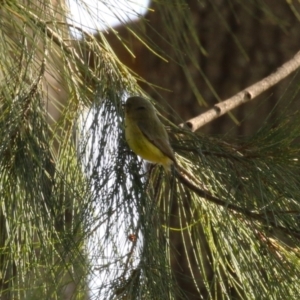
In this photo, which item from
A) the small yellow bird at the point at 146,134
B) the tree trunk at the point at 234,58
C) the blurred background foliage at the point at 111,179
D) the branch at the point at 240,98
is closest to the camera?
the blurred background foliage at the point at 111,179

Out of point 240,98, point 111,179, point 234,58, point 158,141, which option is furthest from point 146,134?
point 234,58

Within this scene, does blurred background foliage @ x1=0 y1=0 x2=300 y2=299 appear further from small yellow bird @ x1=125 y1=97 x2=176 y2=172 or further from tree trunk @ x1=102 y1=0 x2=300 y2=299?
tree trunk @ x1=102 y1=0 x2=300 y2=299

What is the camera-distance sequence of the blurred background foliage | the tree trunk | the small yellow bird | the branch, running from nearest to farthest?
the blurred background foliage < the small yellow bird < the branch < the tree trunk

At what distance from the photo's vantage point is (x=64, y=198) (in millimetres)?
1209

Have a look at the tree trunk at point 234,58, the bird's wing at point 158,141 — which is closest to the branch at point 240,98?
the bird's wing at point 158,141

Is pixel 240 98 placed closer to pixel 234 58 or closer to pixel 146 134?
pixel 146 134

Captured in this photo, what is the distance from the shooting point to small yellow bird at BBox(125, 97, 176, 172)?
124cm

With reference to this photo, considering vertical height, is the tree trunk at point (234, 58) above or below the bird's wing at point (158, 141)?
above

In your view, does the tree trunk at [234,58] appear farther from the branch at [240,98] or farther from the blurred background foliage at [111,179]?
the blurred background foliage at [111,179]

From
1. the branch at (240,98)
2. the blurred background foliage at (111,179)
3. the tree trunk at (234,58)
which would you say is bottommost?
the blurred background foliage at (111,179)

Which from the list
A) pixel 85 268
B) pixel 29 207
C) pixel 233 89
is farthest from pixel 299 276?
pixel 233 89

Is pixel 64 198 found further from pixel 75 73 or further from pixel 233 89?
pixel 233 89

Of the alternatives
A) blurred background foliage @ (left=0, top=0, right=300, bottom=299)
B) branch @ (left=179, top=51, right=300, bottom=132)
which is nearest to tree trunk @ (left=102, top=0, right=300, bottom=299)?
branch @ (left=179, top=51, right=300, bottom=132)

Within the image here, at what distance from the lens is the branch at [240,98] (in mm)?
1504
